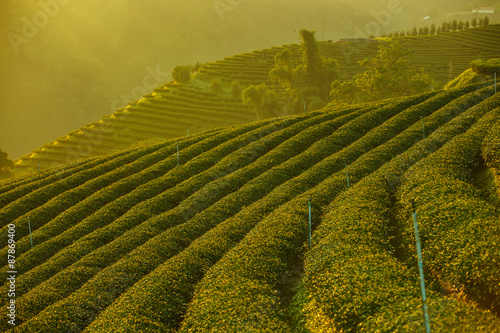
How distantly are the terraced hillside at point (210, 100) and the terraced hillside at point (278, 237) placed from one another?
64173mm

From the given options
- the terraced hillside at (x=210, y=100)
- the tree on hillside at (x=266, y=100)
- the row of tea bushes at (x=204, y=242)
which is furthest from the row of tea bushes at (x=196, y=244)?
the terraced hillside at (x=210, y=100)

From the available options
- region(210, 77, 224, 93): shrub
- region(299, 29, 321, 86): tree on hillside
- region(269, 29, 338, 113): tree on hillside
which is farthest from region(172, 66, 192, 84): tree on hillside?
region(299, 29, 321, 86): tree on hillside

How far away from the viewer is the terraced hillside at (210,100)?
4188 inches

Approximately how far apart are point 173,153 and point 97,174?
30.2ft

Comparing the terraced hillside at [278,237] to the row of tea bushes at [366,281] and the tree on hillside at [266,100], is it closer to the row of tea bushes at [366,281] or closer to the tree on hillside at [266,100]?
the row of tea bushes at [366,281]

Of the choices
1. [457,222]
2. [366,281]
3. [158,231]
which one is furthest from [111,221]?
[457,222]

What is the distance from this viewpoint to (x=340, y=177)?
94.4 feet

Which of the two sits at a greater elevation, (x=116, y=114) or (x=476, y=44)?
(x=476, y=44)

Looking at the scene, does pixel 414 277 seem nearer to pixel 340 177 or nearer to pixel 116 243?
pixel 340 177

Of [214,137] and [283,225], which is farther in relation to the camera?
[214,137]

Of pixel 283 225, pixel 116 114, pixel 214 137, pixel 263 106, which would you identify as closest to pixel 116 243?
pixel 283 225

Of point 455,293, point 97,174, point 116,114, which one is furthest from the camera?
point 116,114

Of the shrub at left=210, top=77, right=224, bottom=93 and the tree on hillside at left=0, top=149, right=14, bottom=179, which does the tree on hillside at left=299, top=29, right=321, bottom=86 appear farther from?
the tree on hillside at left=0, top=149, right=14, bottom=179

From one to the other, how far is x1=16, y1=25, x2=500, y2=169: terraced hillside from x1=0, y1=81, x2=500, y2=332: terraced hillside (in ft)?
211
